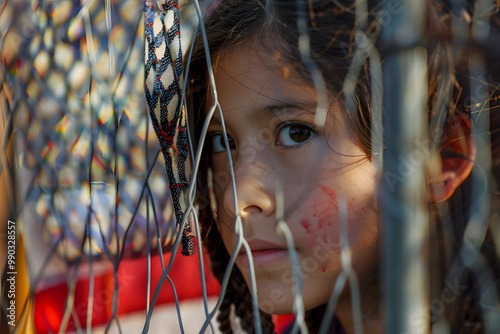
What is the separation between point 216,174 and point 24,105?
229 mm

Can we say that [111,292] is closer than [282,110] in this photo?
No

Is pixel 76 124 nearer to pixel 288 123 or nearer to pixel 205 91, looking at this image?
pixel 205 91

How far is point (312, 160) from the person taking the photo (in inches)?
15.6

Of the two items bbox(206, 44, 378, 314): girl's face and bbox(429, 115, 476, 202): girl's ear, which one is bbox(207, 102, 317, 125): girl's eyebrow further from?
bbox(429, 115, 476, 202): girl's ear

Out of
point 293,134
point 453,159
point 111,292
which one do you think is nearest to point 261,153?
point 293,134

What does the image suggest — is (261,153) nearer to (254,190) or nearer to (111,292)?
(254,190)

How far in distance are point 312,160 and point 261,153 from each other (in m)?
0.04

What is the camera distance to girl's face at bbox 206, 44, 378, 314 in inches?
15.3

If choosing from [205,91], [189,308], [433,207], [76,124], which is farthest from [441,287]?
[189,308]

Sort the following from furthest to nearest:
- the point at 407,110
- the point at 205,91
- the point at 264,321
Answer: the point at 264,321 → the point at 205,91 → the point at 407,110

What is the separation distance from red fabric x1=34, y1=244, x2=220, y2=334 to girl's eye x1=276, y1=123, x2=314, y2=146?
0.56m

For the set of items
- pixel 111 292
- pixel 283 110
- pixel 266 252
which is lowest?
pixel 111 292

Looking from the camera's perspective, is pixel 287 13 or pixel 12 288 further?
pixel 12 288

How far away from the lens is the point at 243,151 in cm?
41
